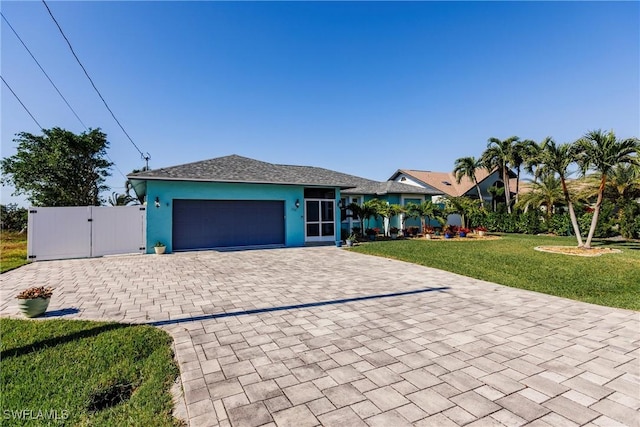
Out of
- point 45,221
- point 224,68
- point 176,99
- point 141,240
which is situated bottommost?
point 141,240

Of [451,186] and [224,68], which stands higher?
[224,68]

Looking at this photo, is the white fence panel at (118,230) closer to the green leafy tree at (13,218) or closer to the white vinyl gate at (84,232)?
the white vinyl gate at (84,232)

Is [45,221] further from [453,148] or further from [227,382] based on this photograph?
[453,148]

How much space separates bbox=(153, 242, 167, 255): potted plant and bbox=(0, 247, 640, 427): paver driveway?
4.61m

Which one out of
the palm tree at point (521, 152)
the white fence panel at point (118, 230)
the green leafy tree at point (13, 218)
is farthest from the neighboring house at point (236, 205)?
the green leafy tree at point (13, 218)

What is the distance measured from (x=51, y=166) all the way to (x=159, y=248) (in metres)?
19.6

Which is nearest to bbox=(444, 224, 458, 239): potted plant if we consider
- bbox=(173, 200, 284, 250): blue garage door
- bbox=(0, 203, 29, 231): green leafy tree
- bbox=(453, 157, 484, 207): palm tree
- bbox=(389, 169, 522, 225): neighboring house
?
bbox=(453, 157, 484, 207): palm tree

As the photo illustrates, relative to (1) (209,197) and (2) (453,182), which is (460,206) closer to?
(2) (453,182)

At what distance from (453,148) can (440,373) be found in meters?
29.6

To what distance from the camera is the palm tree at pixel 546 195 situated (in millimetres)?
21656

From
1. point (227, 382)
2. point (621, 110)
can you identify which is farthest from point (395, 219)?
point (227, 382)

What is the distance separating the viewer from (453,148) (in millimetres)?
29031

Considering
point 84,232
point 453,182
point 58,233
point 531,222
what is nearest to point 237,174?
point 84,232

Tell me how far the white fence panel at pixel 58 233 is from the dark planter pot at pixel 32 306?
866 centimetres
